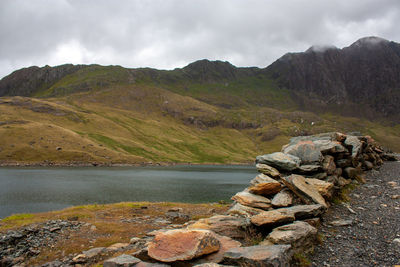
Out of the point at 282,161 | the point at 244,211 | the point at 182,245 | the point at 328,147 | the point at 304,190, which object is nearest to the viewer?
the point at 182,245

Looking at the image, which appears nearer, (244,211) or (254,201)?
(244,211)

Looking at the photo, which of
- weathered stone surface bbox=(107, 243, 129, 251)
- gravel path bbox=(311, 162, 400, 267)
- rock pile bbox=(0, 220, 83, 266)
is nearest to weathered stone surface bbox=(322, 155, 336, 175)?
gravel path bbox=(311, 162, 400, 267)

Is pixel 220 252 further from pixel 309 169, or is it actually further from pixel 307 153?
pixel 307 153

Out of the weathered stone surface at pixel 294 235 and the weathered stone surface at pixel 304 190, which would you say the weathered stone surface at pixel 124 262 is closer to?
the weathered stone surface at pixel 294 235

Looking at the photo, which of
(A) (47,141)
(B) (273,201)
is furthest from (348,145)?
(A) (47,141)

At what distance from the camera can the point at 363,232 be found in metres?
16.0

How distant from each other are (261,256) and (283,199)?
29.6ft

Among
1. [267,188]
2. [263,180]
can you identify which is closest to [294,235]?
[267,188]

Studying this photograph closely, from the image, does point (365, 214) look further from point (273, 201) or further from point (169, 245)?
point (169, 245)

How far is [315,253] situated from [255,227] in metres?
3.43

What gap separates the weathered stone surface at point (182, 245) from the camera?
39.0 ft

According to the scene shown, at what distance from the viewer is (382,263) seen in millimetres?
12422

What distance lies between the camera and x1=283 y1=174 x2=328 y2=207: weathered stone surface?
18.4 m

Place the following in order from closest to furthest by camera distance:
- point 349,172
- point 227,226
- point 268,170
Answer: point 227,226
point 268,170
point 349,172
